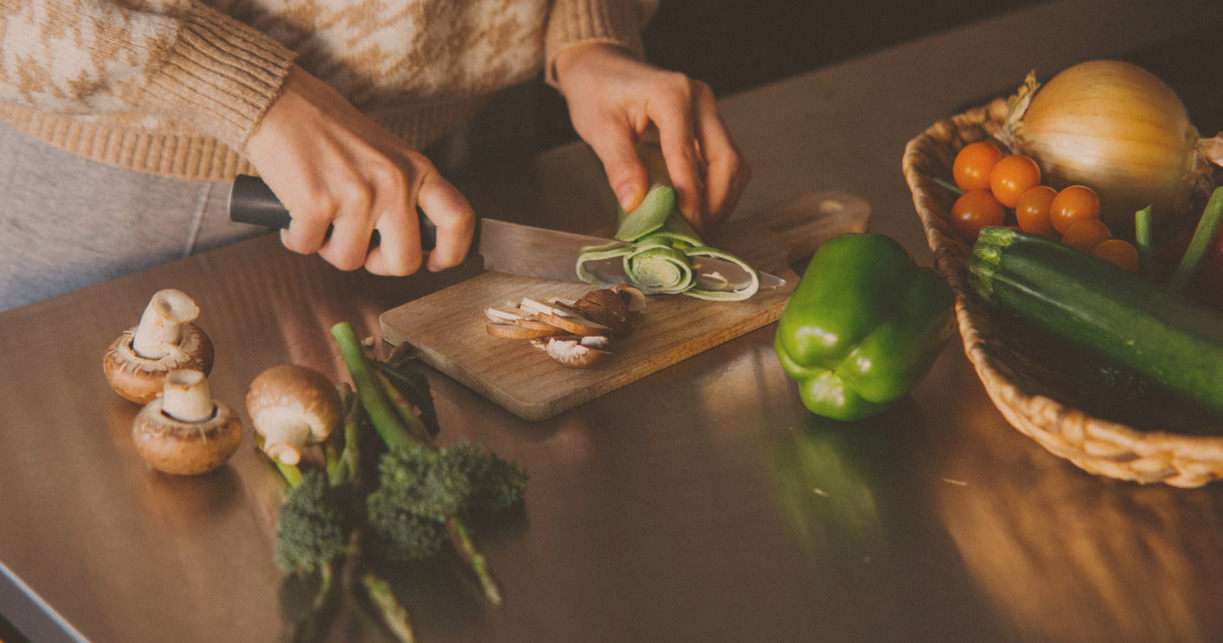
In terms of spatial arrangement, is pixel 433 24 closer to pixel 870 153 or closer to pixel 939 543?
pixel 870 153

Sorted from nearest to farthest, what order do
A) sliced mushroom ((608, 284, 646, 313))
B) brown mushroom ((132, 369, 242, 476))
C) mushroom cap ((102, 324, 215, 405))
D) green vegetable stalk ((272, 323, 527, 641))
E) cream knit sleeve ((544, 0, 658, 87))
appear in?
green vegetable stalk ((272, 323, 527, 641)), brown mushroom ((132, 369, 242, 476)), mushroom cap ((102, 324, 215, 405)), sliced mushroom ((608, 284, 646, 313)), cream knit sleeve ((544, 0, 658, 87))

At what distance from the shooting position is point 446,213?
111 centimetres

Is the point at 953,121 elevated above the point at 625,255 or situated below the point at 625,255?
above

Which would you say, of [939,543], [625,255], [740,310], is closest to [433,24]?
[625,255]

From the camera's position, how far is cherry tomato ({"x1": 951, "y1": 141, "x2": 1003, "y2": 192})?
1118mm

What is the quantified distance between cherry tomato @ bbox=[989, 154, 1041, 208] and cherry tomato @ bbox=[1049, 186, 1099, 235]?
0.19 feet

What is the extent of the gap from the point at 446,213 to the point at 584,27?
0.49 metres

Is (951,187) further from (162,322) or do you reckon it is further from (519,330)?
(162,322)

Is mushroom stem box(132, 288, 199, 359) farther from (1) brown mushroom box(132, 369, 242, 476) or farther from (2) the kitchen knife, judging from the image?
(2) the kitchen knife

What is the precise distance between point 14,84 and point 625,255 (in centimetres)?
72

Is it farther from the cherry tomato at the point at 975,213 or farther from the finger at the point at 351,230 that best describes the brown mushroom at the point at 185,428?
the cherry tomato at the point at 975,213

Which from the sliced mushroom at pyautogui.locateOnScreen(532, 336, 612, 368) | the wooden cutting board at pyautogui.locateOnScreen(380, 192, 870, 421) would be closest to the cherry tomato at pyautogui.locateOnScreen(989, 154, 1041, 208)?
the wooden cutting board at pyautogui.locateOnScreen(380, 192, 870, 421)

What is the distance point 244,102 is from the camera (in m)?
1.02

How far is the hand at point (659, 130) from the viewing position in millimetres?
1240
